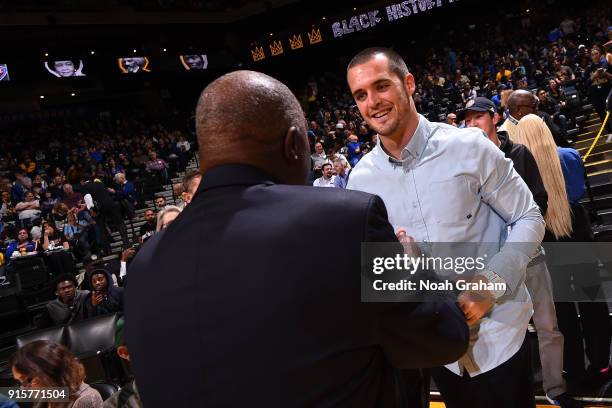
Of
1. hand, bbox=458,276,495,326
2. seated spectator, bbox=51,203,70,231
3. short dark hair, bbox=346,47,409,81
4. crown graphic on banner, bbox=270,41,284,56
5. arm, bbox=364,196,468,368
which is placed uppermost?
crown graphic on banner, bbox=270,41,284,56

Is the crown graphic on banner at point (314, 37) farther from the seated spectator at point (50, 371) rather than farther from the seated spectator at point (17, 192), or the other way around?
the seated spectator at point (50, 371)

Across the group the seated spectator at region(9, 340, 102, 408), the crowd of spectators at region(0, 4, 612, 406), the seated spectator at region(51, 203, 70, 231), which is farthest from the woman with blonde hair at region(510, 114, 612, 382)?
the seated spectator at region(51, 203, 70, 231)

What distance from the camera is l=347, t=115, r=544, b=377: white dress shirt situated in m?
1.61

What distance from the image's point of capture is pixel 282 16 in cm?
2377

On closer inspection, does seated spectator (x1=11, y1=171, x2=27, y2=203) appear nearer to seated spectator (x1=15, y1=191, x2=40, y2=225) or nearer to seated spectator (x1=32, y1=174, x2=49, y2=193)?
seated spectator (x1=32, y1=174, x2=49, y2=193)

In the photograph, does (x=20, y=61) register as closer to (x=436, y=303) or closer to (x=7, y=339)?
(x=7, y=339)

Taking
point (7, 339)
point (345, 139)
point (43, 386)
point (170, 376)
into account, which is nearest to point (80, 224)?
point (7, 339)

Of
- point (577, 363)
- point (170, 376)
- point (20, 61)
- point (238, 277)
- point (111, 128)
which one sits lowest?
point (577, 363)

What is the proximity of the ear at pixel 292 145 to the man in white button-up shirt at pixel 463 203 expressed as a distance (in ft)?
2.36

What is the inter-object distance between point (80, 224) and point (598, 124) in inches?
392

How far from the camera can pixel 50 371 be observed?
287 centimetres

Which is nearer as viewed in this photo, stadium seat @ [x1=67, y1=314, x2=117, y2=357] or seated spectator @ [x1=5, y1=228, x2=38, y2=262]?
stadium seat @ [x1=67, y1=314, x2=117, y2=357]

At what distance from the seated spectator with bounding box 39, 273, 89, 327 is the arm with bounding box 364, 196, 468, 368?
5904 mm

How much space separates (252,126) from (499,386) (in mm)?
1150
